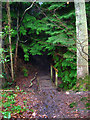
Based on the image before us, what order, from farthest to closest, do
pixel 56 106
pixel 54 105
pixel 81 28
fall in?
pixel 81 28
pixel 54 105
pixel 56 106

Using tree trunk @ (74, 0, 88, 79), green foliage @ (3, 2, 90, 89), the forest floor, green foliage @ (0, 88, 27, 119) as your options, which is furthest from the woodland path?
green foliage @ (3, 2, 90, 89)

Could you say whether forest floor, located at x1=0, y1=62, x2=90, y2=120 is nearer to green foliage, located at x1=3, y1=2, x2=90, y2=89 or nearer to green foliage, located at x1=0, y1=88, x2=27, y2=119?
green foliage, located at x1=0, y1=88, x2=27, y2=119

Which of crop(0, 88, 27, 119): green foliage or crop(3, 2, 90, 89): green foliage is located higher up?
crop(3, 2, 90, 89): green foliage

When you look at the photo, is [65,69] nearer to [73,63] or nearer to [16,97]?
[73,63]

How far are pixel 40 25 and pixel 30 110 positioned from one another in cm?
471

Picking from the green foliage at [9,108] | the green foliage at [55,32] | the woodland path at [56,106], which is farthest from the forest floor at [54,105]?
the green foliage at [55,32]

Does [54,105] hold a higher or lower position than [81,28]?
lower

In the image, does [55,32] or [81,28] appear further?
[55,32]

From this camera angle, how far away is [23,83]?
7410 millimetres

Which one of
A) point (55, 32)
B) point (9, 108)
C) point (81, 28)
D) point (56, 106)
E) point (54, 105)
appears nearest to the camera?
point (9, 108)

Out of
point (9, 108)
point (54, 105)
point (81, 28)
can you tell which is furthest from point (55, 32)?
point (9, 108)

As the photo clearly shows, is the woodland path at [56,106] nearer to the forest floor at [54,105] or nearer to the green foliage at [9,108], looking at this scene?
the forest floor at [54,105]

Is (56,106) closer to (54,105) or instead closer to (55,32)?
(54,105)

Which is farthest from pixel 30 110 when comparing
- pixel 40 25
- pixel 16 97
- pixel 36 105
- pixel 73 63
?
pixel 40 25
